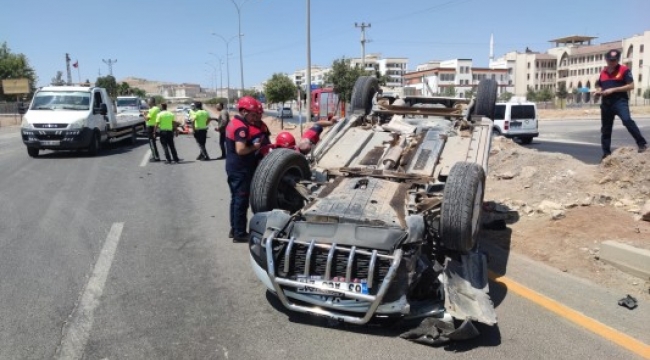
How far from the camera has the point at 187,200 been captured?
8688mm

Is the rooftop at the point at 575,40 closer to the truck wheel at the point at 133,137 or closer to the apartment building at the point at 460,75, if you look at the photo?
the apartment building at the point at 460,75

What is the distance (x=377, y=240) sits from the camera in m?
3.77

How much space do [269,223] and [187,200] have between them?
4.92 meters

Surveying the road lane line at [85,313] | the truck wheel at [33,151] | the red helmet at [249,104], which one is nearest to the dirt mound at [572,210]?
the red helmet at [249,104]

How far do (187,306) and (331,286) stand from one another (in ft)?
4.46

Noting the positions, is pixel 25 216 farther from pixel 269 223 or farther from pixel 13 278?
pixel 269 223

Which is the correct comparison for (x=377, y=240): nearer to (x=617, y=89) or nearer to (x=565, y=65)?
(x=617, y=89)

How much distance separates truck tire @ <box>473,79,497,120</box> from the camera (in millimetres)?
7125

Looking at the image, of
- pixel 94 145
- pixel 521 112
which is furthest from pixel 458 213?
pixel 521 112

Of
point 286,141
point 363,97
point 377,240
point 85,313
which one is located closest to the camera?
point 377,240

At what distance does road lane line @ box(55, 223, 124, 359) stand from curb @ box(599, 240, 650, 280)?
483cm

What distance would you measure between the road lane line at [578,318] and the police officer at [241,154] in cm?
291

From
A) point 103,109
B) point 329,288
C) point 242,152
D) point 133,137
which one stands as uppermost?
point 103,109

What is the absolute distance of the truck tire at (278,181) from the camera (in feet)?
16.0
